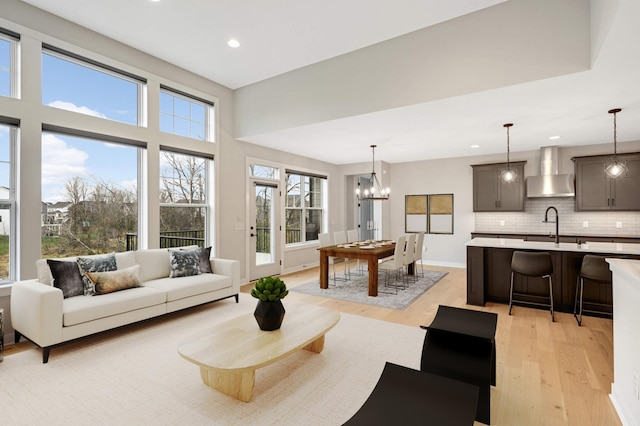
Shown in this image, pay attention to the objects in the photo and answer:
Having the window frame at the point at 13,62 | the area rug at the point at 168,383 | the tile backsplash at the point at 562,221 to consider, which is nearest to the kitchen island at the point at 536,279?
the area rug at the point at 168,383

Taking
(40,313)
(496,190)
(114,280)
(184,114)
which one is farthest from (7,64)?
(496,190)

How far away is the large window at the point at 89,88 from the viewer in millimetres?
3637

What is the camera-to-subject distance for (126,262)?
3.74 metres

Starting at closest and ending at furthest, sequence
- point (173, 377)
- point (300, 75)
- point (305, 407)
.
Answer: point (305, 407)
point (173, 377)
point (300, 75)

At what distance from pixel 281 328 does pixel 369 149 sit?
4.86m

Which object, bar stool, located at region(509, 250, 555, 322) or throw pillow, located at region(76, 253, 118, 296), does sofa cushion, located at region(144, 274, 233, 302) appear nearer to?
throw pillow, located at region(76, 253, 118, 296)

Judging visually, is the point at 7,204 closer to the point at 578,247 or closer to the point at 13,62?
the point at 13,62

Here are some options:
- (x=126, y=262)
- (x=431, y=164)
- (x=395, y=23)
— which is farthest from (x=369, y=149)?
(x=126, y=262)

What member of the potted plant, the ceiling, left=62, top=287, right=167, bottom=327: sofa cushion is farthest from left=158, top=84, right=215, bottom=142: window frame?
the potted plant

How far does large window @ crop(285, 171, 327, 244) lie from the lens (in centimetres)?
711

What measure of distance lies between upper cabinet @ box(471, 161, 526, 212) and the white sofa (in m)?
5.52

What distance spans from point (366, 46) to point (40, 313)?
15.0ft

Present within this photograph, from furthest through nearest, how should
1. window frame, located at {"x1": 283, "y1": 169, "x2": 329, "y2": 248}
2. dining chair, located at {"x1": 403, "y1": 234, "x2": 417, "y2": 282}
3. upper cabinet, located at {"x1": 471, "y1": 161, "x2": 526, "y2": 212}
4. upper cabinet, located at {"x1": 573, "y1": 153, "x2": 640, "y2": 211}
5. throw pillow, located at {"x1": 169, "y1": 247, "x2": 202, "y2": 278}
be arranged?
window frame, located at {"x1": 283, "y1": 169, "x2": 329, "y2": 248}, upper cabinet, located at {"x1": 471, "y1": 161, "x2": 526, "y2": 212}, upper cabinet, located at {"x1": 573, "y1": 153, "x2": 640, "y2": 211}, dining chair, located at {"x1": 403, "y1": 234, "x2": 417, "y2": 282}, throw pillow, located at {"x1": 169, "y1": 247, "x2": 202, "y2": 278}

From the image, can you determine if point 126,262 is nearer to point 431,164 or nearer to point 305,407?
point 305,407
